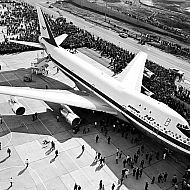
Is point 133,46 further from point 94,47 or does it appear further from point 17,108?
point 17,108

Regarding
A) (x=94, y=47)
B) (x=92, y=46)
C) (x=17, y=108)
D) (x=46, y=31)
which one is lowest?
(x=94, y=47)

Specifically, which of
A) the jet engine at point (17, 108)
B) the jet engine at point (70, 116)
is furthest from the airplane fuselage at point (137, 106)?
the jet engine at point (17, 108)

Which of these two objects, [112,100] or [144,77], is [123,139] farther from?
[144,77]

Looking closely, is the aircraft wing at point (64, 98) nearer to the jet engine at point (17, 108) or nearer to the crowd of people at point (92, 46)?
the jet engine at point (17, 108)

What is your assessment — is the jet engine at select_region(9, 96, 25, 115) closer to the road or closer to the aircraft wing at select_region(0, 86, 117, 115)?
the aircraft wing at select_region(0, 86, 117, 115)

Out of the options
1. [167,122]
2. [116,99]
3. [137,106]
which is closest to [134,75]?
[116,99]
